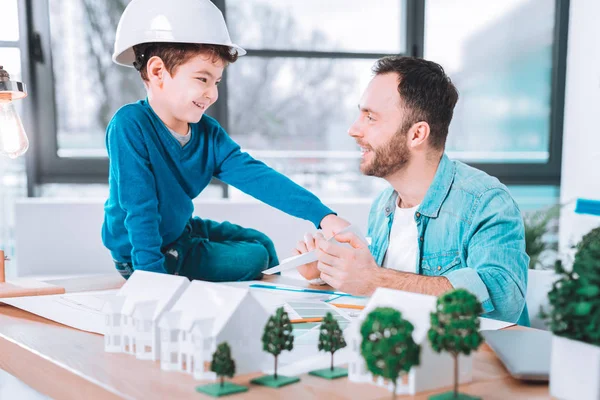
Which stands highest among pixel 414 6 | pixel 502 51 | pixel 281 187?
pixel 414 6

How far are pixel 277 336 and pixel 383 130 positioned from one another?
102 centimetres

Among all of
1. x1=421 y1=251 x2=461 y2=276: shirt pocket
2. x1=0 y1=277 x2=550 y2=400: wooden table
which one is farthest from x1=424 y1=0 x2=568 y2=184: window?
x1=0 y1=277 x2=550 y2=400: wooden table

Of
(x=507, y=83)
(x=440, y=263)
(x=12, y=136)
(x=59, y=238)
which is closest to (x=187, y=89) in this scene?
(x=12, y=136)

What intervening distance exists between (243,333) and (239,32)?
286 centimetres

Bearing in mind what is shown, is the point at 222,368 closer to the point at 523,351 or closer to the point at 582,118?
the point at 523,351

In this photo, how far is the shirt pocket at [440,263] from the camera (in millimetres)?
1368

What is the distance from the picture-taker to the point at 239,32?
10.9 ft

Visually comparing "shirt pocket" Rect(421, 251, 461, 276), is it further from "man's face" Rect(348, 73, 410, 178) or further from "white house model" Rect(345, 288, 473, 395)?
"white house model" Rect(345, 288, 473, 395)

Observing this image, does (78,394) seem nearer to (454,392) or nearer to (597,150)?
(454,392)

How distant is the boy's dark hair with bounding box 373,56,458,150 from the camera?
1.57 m

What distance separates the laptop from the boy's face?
35.7 inches

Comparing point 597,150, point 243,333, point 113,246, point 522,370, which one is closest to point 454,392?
point 522,370

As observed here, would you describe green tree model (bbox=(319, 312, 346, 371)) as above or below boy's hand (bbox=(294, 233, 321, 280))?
above

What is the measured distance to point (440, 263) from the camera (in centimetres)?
140
